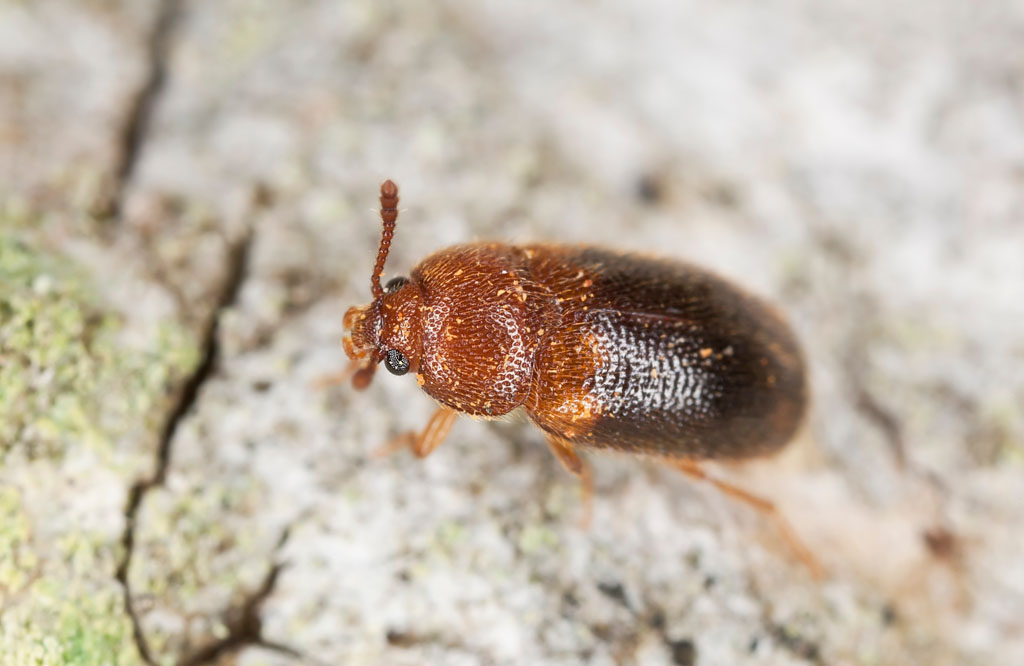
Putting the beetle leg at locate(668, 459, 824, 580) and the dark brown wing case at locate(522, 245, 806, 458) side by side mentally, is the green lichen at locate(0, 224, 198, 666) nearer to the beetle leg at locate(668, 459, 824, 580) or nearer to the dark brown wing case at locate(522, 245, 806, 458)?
the dark brown wing case at locate(522, 245, 806, 458)

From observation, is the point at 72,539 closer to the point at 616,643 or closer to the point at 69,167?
the point at 69,167

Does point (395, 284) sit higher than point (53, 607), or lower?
higher

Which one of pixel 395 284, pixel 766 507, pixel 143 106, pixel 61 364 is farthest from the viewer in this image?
pixel 143 106

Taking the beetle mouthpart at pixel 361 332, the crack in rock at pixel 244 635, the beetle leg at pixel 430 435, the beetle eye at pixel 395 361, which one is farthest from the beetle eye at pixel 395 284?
the crack in rock at pixel 244 635

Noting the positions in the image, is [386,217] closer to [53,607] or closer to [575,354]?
[575,354]

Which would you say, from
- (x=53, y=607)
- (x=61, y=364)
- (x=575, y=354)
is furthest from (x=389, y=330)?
(x=53, y=607)

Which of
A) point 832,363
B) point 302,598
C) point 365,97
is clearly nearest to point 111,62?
point 365,97
